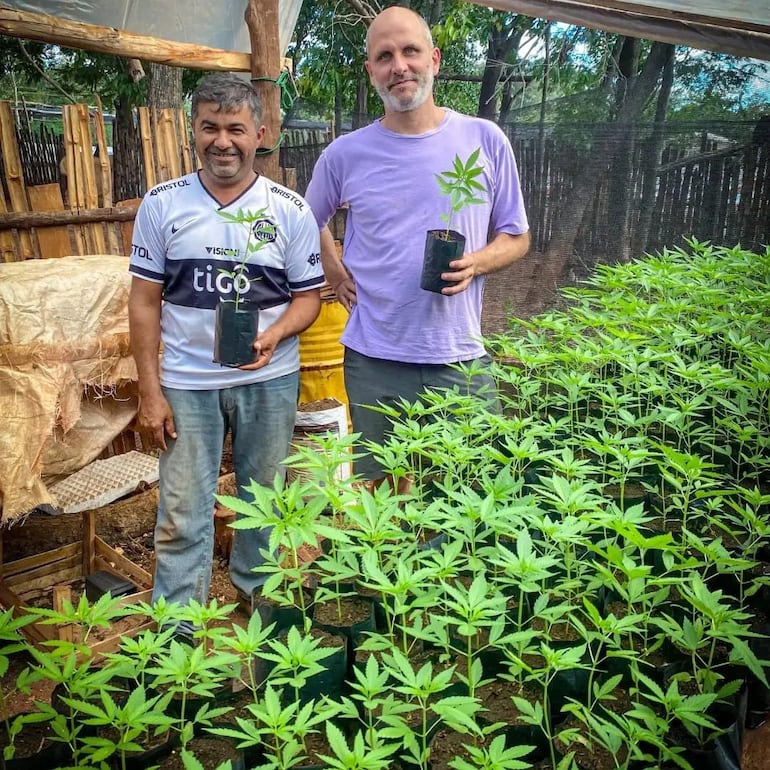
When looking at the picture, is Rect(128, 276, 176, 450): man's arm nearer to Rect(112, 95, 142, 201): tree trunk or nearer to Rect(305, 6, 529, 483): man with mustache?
Rect(305, 6, 529, 483): man with mustache

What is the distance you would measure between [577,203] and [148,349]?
5.58 m

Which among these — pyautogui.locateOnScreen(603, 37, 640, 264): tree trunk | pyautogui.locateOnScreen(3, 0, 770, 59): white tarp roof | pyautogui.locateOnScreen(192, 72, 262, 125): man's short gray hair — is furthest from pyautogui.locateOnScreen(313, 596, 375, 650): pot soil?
pyautogui.locateOnScreen(603, 37, 640, 264): tree trunk

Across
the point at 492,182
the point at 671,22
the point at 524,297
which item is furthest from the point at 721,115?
the point at 492,182

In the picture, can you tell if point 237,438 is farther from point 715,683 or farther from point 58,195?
point 58,195

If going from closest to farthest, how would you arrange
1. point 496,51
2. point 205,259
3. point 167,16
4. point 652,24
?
point 205,259, point 167,16, point 652,24, point 496,51

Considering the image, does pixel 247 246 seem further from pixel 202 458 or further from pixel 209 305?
pixel 202 458

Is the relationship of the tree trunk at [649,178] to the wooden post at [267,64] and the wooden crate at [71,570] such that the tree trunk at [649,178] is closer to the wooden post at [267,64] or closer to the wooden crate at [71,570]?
the wooden post at [267,64]

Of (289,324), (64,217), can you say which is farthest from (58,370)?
(64,217)

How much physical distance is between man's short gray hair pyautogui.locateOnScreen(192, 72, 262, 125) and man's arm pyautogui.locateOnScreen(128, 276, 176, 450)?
0.56 metres

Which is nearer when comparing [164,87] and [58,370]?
[58,370]

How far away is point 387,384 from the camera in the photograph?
2.67 m

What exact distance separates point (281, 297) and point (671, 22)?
3250mm

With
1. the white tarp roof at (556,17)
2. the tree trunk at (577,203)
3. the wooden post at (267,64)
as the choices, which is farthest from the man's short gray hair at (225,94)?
the tree trunk at (577,203)

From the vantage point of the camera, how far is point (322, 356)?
3859 millimetres
